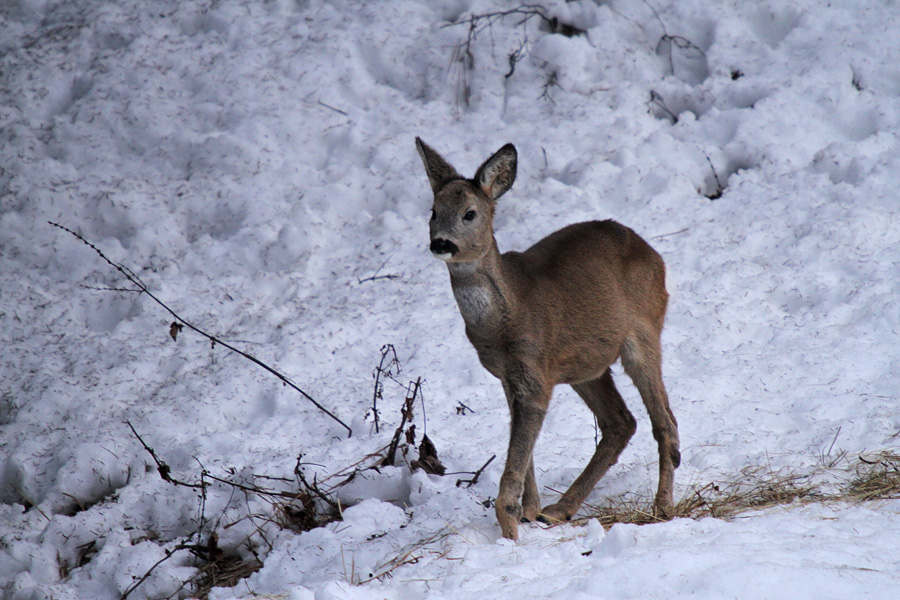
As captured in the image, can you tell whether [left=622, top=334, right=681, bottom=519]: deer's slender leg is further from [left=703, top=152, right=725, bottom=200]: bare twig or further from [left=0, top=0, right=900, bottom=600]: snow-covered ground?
[left=703, top=152, right=725, bottom=200]: bare twig

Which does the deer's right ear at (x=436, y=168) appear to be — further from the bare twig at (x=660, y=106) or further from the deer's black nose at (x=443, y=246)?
the bare twig at (x=660, y=106)

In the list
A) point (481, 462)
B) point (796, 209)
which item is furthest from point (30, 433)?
point (796, 209)

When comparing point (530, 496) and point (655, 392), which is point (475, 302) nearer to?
point (530, 496)

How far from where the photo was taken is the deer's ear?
445 centimetres

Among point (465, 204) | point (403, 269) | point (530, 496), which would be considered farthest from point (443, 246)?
point (403, 269)

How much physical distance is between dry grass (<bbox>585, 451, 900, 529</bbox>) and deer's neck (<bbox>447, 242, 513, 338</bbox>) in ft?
3.96

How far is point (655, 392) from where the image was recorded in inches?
196

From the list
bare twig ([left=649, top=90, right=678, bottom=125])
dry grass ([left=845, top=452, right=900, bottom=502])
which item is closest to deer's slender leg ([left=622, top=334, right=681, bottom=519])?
dry grass ([left=845, top=452, right=900, bottom=502])

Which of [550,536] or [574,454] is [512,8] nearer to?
[574,454]

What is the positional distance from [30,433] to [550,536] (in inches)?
155

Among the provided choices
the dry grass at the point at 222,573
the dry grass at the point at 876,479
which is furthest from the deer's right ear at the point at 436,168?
the dry grass at the point at 876,479

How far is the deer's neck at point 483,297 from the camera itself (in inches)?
173

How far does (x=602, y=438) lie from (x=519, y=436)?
0.95 metres

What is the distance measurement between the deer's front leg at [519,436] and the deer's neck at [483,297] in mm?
321
